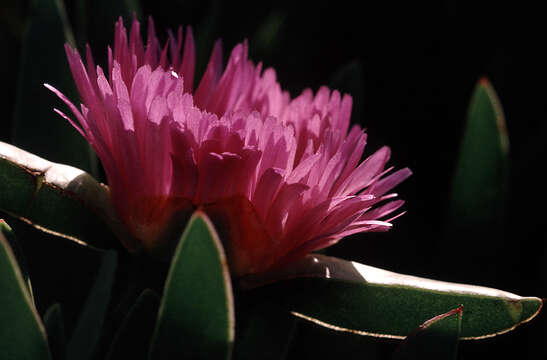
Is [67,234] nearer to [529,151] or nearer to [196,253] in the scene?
[196,253]

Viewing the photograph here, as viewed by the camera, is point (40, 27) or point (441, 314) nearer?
point (441, 314)

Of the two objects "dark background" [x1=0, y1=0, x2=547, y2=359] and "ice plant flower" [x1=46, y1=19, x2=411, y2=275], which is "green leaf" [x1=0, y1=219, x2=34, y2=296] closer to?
"ice plant flower" [x1=46, y1=19, x2=411, y2=275]

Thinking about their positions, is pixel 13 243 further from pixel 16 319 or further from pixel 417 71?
pixel 417 71

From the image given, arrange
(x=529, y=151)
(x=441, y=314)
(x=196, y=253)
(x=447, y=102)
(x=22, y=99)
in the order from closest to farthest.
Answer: (x=196, y=253), (x=441, y=314), (x=22, y=99), (x=529, y=151), (x=447, y=102)

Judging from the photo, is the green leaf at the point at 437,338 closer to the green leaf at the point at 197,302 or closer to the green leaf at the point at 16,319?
the green leaf at the point at 197,302

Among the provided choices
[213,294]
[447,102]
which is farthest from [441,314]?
[447,102]

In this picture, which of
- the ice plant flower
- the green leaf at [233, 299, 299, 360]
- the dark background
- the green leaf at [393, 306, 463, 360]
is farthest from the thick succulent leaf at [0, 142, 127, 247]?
the dark background
